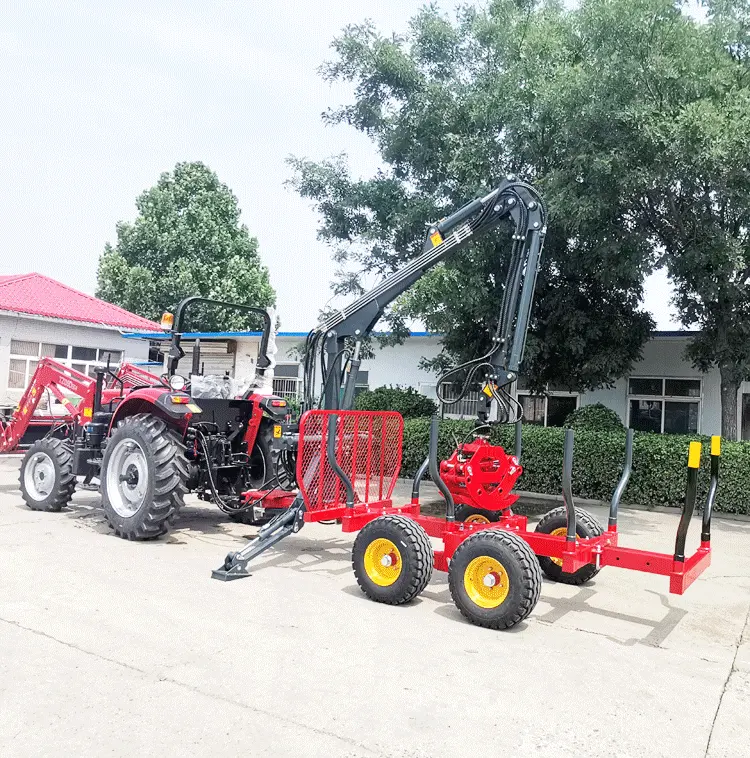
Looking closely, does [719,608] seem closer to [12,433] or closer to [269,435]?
[269,435]

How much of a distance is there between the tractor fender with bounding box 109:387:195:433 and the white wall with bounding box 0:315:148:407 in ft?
35.6

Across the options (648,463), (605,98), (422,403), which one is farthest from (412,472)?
(605,98)

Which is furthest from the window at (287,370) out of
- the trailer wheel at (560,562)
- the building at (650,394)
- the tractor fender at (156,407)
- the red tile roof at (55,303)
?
the trailer wheel at (560,562)

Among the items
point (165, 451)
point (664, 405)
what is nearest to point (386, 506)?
point (165, 451)

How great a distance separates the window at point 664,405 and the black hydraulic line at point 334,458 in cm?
1087

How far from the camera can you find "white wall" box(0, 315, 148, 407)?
1836cm

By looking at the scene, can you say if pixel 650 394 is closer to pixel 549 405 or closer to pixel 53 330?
pixel 549 405

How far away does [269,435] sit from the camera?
829 cm

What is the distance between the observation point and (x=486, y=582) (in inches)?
207

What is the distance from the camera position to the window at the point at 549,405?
53.7 feet

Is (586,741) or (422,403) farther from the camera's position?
(422,403)

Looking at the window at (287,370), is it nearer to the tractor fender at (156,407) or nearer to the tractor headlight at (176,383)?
the tractor fender at (156,407)

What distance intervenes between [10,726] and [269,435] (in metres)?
5.05

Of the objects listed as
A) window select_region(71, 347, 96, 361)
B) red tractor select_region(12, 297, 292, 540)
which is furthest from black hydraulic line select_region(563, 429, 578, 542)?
window select_region(71, 347, 96, 361)
